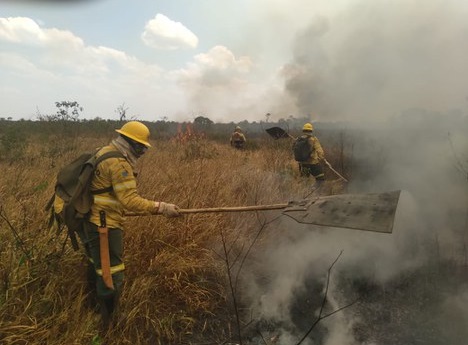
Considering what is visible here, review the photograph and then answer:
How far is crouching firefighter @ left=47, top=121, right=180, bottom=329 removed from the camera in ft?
9.70

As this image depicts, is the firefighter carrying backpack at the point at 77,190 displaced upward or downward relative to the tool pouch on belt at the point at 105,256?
upward

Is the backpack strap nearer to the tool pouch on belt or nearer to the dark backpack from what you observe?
the tool pouch on belt

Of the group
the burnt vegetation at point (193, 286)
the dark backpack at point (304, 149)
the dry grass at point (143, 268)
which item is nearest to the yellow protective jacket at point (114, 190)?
the burnt vegetation at point (193, 286)

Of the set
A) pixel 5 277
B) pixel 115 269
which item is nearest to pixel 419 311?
pixel 115 269

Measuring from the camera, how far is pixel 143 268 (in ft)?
12.9

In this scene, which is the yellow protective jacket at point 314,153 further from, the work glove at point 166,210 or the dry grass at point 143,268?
the work glove at point 166,210

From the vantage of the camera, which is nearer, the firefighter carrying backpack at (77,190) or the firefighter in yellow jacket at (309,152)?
the firefighter carrying backpack at (77,190)

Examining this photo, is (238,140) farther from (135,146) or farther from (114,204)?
(114,204)

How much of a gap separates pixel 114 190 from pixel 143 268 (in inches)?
51.5

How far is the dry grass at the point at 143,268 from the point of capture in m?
2.91

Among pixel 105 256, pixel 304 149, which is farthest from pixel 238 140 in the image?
pixel 105 256

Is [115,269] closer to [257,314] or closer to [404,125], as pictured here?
[257,314]

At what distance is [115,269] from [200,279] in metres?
1.32

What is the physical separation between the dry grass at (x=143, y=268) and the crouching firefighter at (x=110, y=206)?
0.32m
